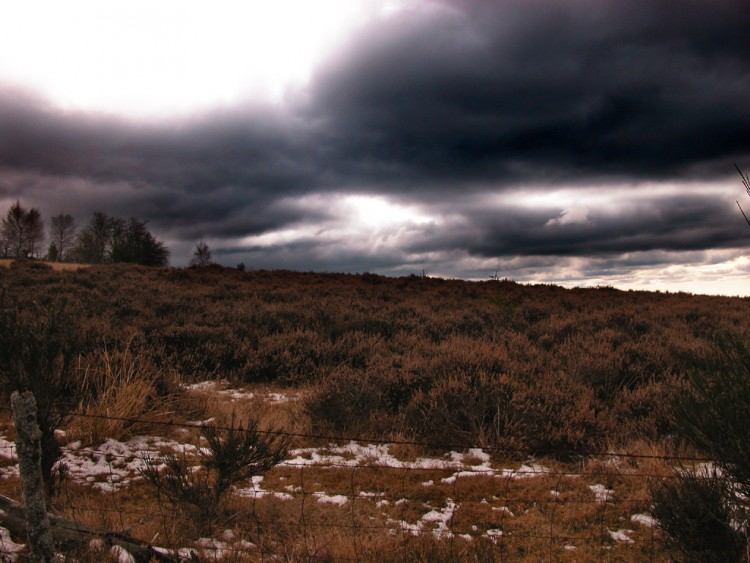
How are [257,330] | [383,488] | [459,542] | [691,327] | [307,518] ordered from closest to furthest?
[459,542]
[307,518]
[383,488]
[257,330]
[691,327]

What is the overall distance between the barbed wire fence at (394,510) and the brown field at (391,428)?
0.06 ft

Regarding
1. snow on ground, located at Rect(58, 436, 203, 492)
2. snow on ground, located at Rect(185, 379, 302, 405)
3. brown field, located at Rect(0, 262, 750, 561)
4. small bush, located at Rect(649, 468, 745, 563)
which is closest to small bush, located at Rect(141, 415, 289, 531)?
brown field, located at Rect(0, 262, 750, 561)

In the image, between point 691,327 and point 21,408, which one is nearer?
point 21,408

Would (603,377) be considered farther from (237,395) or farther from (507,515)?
(237,395)

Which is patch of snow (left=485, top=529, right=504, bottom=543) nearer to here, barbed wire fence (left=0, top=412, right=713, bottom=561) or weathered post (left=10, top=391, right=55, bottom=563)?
barbed wire fence (left=0, top=412, right=713, bottom=561)

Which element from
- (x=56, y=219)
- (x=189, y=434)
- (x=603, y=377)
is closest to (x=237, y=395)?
(x=189, y=434)

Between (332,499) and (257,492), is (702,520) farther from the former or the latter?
(257,492)

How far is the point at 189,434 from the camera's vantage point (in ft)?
18.5

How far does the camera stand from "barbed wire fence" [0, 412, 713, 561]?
3.19m

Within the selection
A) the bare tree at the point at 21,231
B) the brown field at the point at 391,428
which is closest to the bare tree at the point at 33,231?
the bare tree at the point at 21,231

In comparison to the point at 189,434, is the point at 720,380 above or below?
above

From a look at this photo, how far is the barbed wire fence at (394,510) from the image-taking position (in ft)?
10.5

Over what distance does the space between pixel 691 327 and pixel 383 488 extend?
11.3 metres

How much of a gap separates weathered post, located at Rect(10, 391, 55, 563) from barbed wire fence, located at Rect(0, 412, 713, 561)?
806 millimetres
